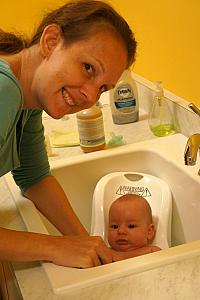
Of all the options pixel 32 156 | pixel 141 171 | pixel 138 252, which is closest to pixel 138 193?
pixel 141 171

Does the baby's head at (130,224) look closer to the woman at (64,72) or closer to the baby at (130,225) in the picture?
the baby at (130,225)

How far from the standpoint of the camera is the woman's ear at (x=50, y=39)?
840 millimetres

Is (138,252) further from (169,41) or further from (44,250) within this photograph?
(169,41)

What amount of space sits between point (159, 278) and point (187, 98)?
2.76ft

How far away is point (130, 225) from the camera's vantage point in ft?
3.71

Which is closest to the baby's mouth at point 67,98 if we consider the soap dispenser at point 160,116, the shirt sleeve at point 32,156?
the shirt sleeve at point 32,156

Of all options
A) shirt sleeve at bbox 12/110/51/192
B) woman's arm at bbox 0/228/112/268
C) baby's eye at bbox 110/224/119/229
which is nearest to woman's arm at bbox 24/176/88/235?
shirt sleeve at bbox 12/110/51/192

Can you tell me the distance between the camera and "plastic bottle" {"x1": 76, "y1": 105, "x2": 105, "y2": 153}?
4.20ft

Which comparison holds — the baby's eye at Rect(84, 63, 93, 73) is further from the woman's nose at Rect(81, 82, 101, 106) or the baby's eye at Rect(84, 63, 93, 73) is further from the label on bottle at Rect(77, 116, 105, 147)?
the label on bottle at Rect(77, 116, 105, 147)

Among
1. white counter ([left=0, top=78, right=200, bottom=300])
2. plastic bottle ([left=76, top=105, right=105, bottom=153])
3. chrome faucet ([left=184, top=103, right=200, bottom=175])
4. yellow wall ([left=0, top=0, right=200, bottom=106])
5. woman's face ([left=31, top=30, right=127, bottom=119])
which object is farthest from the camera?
yellow wall ([left=0, top=0, right=200, bottom=106])

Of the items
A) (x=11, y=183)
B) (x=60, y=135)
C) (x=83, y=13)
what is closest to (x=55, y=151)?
(x=60, y=135)

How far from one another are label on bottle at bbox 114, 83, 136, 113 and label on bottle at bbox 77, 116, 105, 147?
0.18m

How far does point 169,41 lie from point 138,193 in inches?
24.1

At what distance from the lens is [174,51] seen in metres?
1.50
